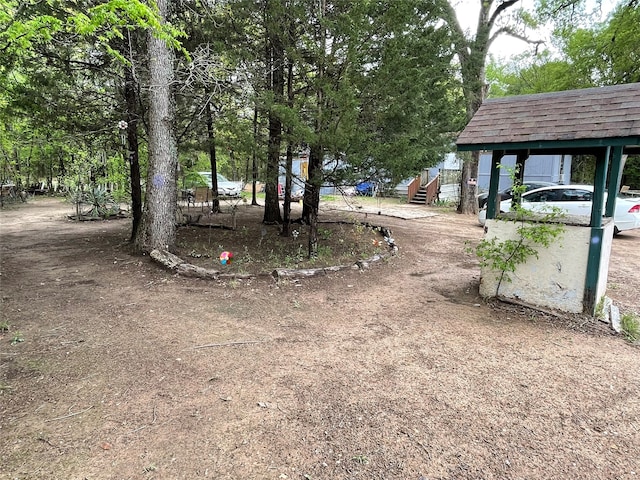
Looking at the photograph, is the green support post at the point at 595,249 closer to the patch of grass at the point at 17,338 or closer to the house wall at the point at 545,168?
the patch of grass at the point at 17,338

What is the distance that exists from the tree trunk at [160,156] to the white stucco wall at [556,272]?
553 centimetres

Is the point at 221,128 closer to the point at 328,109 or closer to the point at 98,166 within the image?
the point at 328,109

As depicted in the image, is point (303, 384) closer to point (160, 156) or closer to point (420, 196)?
point (160, 156)

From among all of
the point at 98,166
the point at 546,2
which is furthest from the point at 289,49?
→ the point at 546,2

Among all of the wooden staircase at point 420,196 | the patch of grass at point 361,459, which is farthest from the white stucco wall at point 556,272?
the wooden staircase at point 420,196

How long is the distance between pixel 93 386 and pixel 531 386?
140 inches

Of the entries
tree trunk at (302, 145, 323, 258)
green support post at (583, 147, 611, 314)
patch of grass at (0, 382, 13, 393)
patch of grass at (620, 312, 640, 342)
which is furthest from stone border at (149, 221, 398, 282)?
patch of grass at (620, 312, 640, 342)

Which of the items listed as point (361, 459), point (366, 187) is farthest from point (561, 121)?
point (366, 187)

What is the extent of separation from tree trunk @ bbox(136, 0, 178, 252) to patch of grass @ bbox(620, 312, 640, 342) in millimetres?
7007

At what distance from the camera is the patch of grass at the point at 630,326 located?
162 inches

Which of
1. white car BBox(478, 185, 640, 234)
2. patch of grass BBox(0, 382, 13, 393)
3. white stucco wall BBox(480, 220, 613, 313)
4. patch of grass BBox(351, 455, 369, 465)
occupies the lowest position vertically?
patch of grass BBox(351, 455, 369, 465)

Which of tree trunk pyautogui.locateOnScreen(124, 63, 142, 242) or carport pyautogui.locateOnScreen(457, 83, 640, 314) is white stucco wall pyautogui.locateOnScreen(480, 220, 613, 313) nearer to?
carport pyautogui.locateOnScreen(457, 83, 640, 314)

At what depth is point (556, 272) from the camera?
469cm

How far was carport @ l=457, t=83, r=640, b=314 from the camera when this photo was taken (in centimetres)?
433
